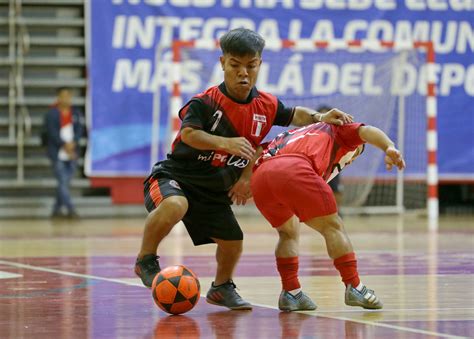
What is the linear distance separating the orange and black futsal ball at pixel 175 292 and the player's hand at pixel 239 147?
78 cm

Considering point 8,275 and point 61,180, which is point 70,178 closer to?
point 61,180

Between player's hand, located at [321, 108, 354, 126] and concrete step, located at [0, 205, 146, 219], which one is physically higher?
player's hand, located at [321, 108, 354, 126]

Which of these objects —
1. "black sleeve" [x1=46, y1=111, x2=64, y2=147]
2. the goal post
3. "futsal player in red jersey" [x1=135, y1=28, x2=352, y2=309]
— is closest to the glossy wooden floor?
"futsal player in red jersey" [x1=135, y1=28, x2=352, y2=309]

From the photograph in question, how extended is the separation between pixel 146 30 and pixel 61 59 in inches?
A: 69.7

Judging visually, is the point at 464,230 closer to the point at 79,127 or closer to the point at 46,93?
the point at 79,127

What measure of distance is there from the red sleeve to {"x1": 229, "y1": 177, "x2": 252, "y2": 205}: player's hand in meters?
0.63

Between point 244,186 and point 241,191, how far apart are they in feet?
0.12

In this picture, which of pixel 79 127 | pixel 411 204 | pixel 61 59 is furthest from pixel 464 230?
pixel 61 59

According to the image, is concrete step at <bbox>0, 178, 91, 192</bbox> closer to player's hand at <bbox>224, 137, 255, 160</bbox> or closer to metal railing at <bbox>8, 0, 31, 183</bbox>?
metal railing at <bbox>8, 0, 31, 183</bbox>

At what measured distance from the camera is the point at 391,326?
18.1 ft

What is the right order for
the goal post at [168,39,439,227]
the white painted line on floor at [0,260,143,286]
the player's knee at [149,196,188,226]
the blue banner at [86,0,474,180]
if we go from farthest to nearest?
the goal post at [168,39,439,227]
the blue banner at [86,0,474,180]
the white painted line on floor at [0,260,143,286]
the player's knee at [149,196,188,226]

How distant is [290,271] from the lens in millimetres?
6496

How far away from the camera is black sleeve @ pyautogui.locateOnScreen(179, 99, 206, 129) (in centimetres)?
642

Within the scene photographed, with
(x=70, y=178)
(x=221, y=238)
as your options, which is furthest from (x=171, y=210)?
(x=70, y=178)
